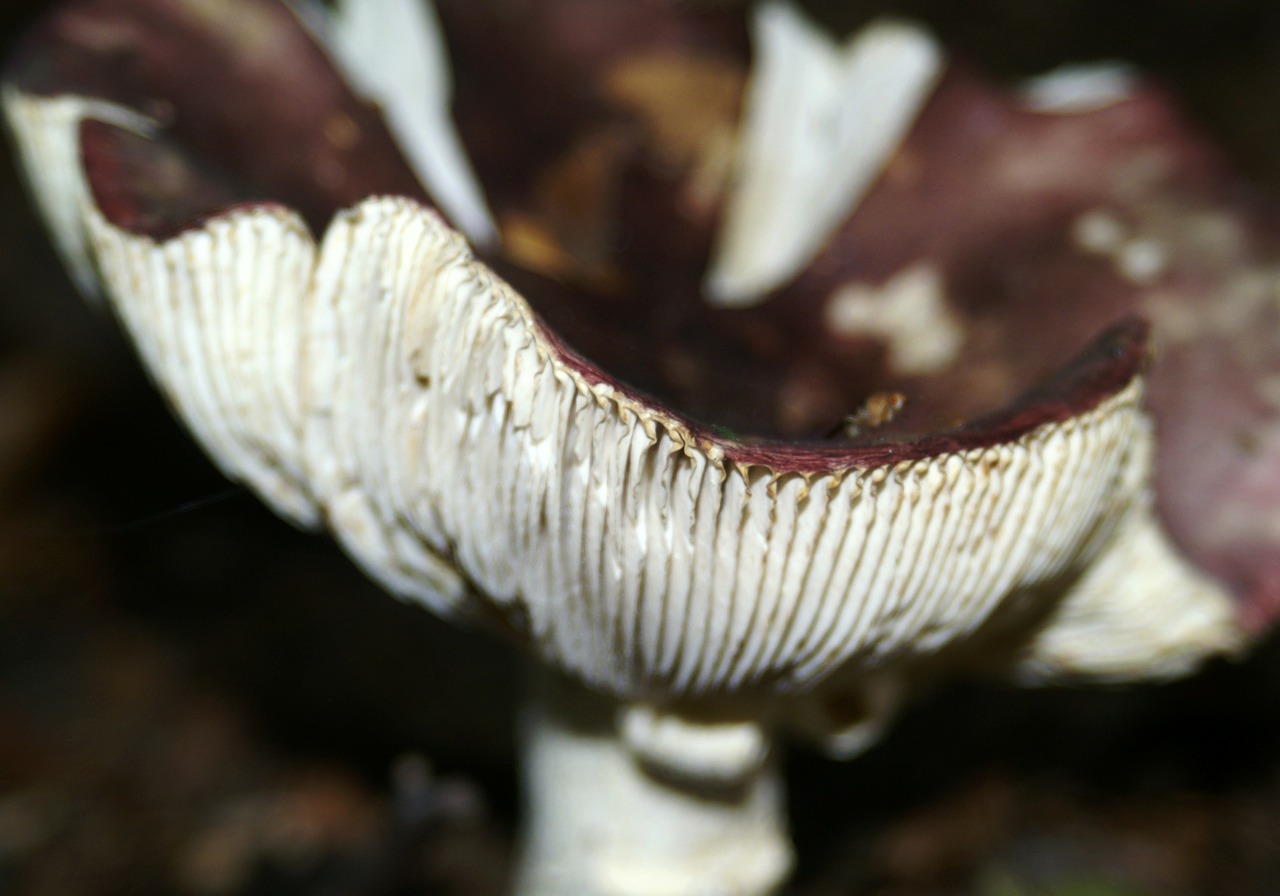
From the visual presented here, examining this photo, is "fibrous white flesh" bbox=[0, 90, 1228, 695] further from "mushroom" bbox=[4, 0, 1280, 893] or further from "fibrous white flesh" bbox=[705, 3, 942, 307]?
"fibrous white flesh" bbox=[705, 3, 942, 307]

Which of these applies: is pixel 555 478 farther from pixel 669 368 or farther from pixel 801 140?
pixel 801 140

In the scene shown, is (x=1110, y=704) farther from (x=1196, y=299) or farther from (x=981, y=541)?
(x=981, y=541)

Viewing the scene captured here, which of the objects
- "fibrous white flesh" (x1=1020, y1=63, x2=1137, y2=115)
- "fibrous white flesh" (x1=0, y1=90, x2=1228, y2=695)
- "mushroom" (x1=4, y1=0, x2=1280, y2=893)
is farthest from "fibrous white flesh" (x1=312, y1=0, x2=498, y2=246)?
"fibrous white flesh" (x1=1020, y1=63, x2=1137, y2=115)

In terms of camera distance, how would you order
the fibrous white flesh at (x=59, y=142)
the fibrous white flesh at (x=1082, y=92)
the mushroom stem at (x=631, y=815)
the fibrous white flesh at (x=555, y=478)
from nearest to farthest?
the fibrous white flesh at (x=555, y=478) < the fibrous white flesh at (x=59, y=142) < the mushroom stem at (x=631, y=815) < the fibrous white flesh at (x=1082, y=92)

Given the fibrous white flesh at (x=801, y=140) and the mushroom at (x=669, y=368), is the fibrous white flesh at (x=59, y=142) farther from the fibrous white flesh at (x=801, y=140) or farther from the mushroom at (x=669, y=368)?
the fibrous white flesh at (x=801, y=140)

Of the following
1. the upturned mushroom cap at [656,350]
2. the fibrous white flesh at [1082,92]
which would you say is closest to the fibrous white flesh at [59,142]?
the upturned mushroom cap at [656,350]

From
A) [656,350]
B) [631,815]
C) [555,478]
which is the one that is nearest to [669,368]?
[656,350]
